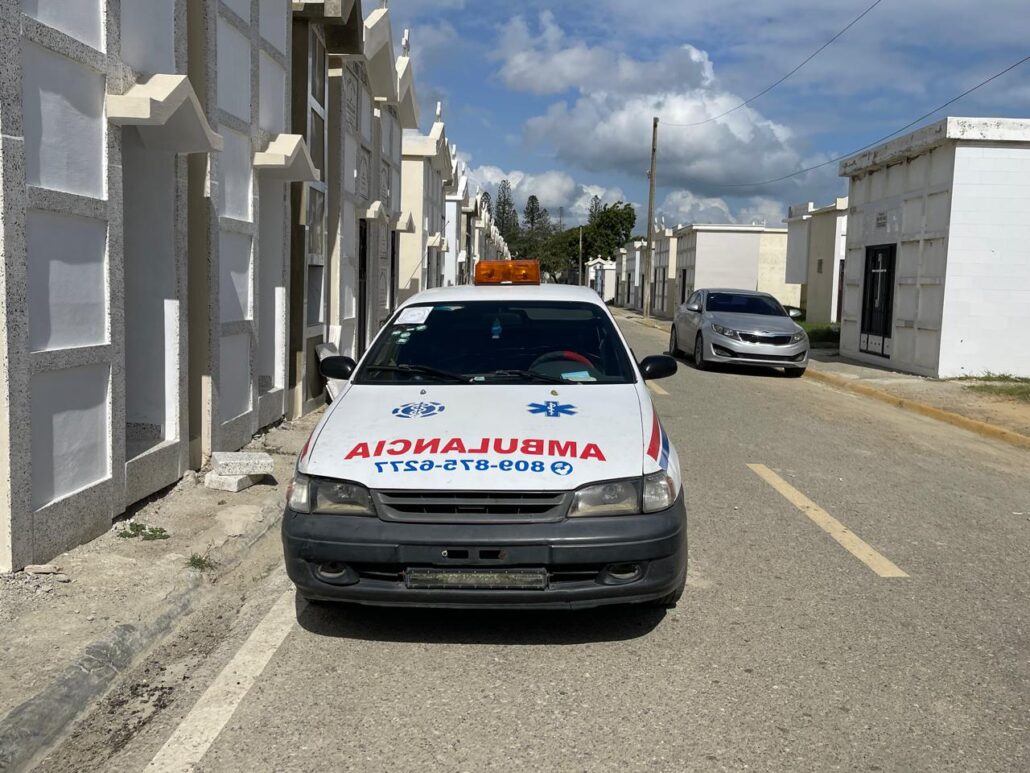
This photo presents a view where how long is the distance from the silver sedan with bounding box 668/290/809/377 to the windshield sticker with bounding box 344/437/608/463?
13.3 m

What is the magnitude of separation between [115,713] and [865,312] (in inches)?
760

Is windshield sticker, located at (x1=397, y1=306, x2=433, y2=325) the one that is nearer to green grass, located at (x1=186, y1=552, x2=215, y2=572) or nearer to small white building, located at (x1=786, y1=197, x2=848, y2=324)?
green grass, located at (x1=186, y1=552, x2=215, y2=572)

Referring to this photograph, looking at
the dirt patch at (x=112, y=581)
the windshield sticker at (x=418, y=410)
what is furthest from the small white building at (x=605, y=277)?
the windshield sticker at (x=418, y=410)

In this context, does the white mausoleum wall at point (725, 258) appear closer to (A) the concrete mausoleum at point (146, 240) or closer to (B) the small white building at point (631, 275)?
(B) the small white building at point (631, 275)

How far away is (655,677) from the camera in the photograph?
4086mm

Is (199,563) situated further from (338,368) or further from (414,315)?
(414,315)

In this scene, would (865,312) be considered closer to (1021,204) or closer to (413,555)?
(1021,204)

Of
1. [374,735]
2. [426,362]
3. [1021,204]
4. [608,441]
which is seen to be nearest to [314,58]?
[426,362]

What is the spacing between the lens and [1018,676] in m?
4.17

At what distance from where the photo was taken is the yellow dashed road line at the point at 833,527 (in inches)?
227

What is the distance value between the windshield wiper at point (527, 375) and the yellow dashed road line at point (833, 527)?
2204mm

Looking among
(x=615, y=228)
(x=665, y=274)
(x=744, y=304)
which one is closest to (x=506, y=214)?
(x=615, y=228)

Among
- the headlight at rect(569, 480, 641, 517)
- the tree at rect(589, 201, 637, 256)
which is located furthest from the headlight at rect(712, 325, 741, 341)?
the tree at rect(589, 201, 637, 256)

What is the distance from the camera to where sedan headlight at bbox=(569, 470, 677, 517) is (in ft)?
13.7
